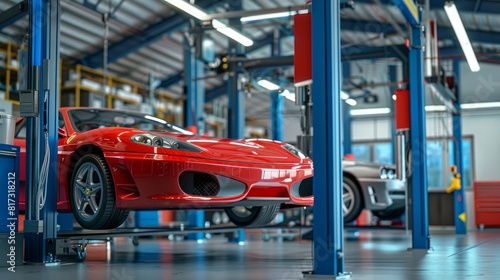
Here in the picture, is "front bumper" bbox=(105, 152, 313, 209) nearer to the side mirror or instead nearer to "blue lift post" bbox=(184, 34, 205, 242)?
the side mirror

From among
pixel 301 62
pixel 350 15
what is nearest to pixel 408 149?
pixel 301 62

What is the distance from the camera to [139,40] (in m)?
20.1

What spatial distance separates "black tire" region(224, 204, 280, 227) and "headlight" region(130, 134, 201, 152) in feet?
4.64

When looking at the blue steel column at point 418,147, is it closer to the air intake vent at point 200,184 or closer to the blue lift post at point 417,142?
the blue lift post at point 417,142

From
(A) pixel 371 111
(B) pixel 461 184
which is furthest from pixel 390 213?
(A) pixel 371 111

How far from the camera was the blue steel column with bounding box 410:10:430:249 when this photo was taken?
7.54 m

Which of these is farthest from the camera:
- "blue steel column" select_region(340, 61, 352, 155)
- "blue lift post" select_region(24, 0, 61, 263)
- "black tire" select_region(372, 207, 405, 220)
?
"blue steel column" select_region(340, 61, 352, 155)

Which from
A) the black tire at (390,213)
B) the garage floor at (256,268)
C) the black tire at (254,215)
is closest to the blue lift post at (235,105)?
the black tire at (390,213)

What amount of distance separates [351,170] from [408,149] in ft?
7.08

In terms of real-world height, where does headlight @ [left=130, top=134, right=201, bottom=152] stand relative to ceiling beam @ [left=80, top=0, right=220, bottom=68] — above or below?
below

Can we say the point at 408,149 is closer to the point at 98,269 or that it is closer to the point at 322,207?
the point at 322,207

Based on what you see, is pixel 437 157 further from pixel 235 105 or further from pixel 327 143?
pixel 327 143

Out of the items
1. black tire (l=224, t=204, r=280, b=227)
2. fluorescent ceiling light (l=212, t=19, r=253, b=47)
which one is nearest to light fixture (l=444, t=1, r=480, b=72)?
fluorescent ceiling light (l=212, t=19, r=253, b=47)

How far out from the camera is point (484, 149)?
23.0m
